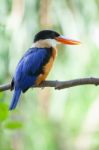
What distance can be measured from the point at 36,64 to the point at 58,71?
1.59 metres

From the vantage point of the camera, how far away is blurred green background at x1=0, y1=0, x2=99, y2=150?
305 cm

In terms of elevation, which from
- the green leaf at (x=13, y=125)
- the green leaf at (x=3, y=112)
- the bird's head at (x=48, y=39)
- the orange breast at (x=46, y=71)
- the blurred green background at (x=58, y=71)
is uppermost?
the green leaf at (x=3, y=112)

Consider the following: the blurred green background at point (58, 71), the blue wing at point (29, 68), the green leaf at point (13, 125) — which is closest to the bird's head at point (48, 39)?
the blue wing at point (29, 68)

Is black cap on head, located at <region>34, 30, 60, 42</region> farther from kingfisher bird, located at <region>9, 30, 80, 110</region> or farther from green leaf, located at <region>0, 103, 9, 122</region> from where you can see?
green leaf, located at <region>0, 103, 9, 122</region>

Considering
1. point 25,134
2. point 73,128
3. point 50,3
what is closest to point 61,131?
point 73,128

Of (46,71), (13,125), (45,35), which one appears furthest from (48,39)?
(13,125)

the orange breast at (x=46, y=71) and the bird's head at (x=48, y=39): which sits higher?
the bird's head at (x=48, y=39)

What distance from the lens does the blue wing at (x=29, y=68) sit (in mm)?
1512

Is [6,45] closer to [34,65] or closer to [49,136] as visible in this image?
[49,136]

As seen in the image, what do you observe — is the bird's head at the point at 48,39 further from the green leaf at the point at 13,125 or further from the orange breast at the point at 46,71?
the green leaf at the point at 13,125

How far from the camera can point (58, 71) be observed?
3.19 m

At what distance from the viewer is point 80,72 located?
3115 mm

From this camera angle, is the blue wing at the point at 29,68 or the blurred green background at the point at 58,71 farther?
the blurred green background at the point at 58,71

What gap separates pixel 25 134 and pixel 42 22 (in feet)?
2.26
